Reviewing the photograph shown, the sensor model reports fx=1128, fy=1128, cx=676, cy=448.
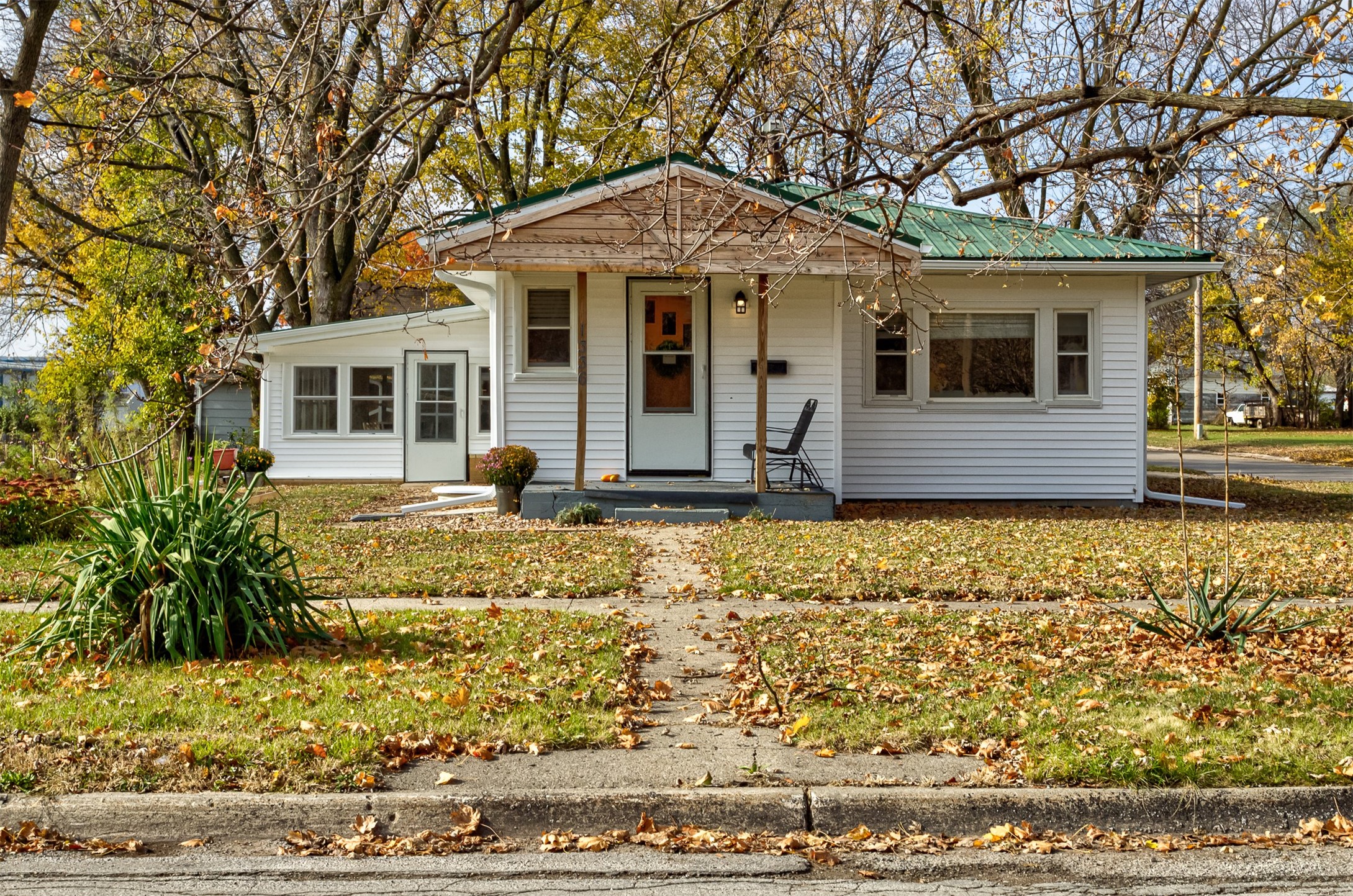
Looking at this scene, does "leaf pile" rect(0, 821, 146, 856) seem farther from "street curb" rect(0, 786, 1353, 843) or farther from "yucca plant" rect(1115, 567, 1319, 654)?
"yucca plant" rect(1115, 567, 1319, 654)

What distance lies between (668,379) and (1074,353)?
6254 mm

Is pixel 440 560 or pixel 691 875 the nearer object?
pixel 691 875

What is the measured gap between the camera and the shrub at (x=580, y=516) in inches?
553

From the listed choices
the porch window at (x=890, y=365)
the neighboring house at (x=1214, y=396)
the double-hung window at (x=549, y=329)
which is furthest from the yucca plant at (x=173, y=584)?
the neighboring house at (x=1214, y=396)

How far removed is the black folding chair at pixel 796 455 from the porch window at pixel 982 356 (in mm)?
2553

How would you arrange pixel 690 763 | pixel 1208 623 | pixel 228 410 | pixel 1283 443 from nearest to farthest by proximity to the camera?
pixel 690 763 < pixel 1208 623 < pixel 228 410 < pixel 1283 443

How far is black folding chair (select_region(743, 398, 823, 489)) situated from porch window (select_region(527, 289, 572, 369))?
9.51 feet

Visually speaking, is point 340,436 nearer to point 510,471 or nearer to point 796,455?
point 510,471

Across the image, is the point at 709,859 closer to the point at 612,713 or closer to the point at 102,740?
the point at 612,713

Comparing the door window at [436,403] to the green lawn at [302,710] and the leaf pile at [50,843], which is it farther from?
the leaf pile at [50,843]

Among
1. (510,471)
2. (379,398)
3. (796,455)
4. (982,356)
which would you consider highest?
(982,356)

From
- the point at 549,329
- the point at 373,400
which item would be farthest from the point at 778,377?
the point at 373,400

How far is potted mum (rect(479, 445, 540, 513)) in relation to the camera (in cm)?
1502

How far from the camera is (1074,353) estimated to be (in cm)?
1711
